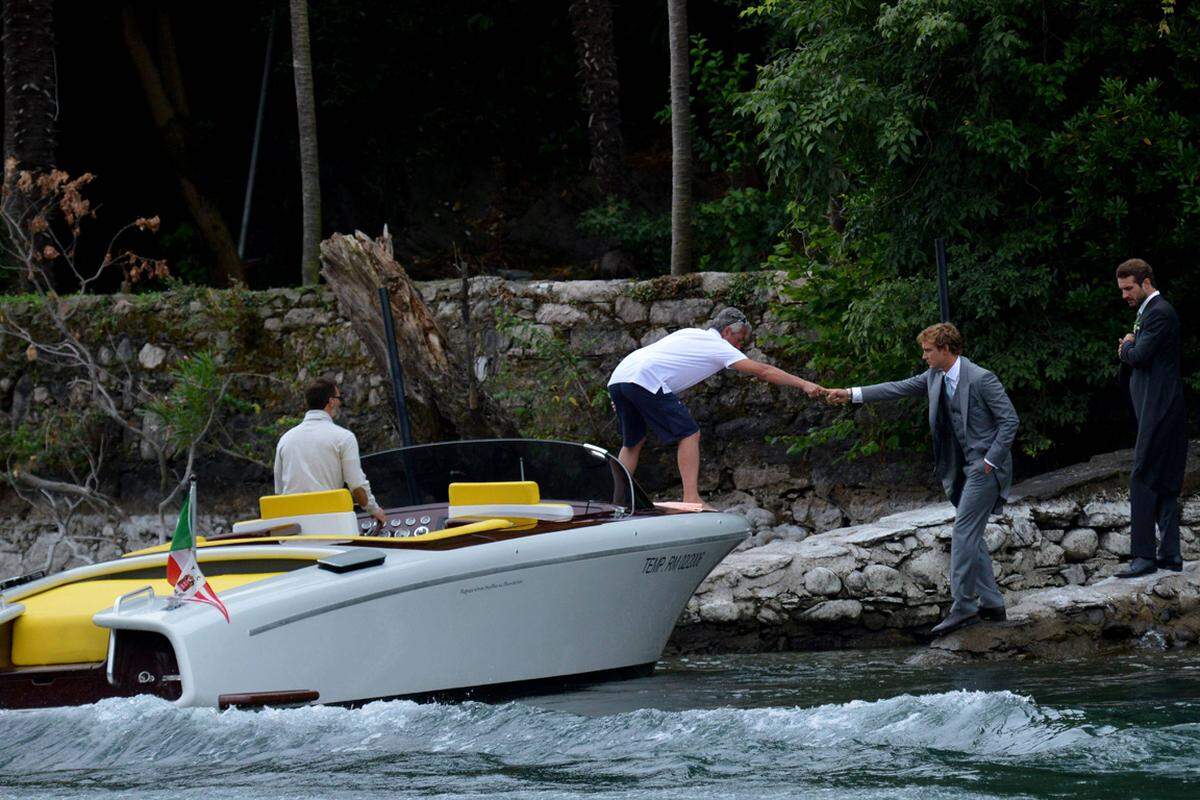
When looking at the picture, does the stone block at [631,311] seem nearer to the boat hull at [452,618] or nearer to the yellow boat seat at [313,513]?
the boat hull at [452,618]

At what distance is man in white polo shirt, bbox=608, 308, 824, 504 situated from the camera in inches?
377

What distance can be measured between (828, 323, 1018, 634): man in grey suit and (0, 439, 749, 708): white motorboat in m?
1.17

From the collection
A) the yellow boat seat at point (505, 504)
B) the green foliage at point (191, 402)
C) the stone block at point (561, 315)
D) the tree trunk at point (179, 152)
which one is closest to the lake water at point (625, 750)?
the yellow boat seat at point (505, 504)

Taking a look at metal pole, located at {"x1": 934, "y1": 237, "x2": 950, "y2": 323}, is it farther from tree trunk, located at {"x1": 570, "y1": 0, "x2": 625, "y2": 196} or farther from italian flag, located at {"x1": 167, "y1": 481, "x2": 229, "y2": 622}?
tree trunk, located at {"x1": 570, "y1": 0, "x2": 625, "y2": 196}

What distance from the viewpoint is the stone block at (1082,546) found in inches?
372

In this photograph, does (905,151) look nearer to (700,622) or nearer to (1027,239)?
(1027,239)

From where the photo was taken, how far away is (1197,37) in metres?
10.4

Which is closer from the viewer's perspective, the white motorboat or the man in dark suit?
the white motorboat

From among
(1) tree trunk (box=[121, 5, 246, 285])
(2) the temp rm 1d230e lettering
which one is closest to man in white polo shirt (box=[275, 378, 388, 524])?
(2) the temp rm 1d230e lettering

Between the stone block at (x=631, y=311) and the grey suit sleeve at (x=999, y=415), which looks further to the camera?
the stone block at (x=631, y=311)

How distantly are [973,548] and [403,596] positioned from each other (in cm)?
327

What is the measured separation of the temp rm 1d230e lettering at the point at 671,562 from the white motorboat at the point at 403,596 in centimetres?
1

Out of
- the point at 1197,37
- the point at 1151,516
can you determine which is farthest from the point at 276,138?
the point at 1151,516

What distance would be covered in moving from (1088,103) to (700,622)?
451cm
